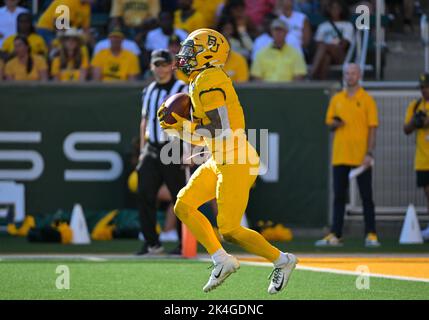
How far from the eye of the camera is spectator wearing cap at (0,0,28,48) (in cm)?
1634

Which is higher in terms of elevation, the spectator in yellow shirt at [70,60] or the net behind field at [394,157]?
the spectator in yellow shirt at [70,60]

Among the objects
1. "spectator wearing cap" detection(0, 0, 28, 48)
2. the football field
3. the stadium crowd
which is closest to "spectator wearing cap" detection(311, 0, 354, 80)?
the stadium crowd

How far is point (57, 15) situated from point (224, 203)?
794cm

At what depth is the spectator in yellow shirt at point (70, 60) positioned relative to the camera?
15085mm

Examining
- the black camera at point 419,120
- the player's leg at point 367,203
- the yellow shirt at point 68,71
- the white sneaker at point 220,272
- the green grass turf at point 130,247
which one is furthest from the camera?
the yellow shirt at point 68,71

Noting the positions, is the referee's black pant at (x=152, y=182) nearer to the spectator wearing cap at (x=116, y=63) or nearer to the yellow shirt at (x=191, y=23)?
the spectator wearing cap at (x=116, y=63)

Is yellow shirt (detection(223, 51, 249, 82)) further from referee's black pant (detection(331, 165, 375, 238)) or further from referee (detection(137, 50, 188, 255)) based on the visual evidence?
referee (detection(137, 50, 188, 255))

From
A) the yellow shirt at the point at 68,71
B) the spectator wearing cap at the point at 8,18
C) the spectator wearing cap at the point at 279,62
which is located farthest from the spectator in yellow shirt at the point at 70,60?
the spectator wearing cap at the point at 279,62

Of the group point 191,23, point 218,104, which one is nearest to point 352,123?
point 191,23

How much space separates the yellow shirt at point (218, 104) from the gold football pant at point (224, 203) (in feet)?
0.42

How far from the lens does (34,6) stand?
16.7 metres

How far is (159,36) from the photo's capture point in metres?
15.9

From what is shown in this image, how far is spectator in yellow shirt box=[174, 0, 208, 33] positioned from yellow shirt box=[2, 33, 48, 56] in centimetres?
191

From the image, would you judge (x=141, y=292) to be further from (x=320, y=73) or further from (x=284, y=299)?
(x=320, y=73)
